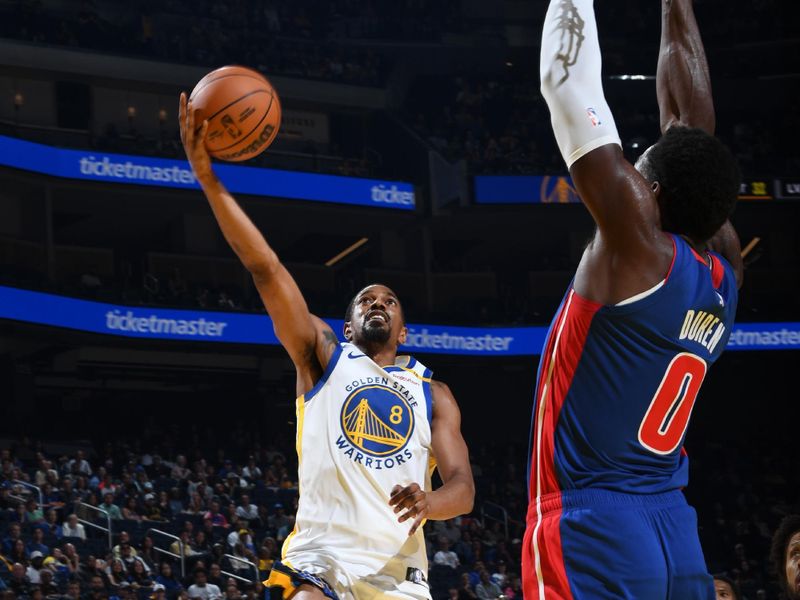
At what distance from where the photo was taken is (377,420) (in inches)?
192

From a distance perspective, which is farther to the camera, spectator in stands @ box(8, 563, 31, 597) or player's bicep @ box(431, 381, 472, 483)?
spectator in stands @ box(8, 563, 31, 597)

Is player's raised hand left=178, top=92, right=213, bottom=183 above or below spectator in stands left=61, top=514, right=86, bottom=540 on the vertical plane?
above

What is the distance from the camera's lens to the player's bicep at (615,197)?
Result: 2.65 metres

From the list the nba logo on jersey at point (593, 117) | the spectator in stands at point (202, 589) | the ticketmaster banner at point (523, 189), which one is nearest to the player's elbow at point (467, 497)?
the nba logo on jersey at point (593, 117)

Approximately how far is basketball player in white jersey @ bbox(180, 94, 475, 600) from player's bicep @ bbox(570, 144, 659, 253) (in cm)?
186

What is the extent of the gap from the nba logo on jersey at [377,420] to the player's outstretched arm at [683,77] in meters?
1.84

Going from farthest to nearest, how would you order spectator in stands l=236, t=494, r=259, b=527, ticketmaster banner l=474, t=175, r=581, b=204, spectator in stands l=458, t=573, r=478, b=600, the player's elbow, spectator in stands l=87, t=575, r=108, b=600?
ticketmaster banner l=474, t=175, r=581, b=204 → spectator in stands l=236, t=494, r=259, b=527 → spectator in stands l=458, t=573, r=478, b=600 → spectator in stands l=87, t=575, r=108, b=600 → the player's elbow

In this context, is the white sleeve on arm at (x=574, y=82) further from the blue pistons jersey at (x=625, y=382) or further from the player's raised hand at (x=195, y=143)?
the player's raised hand at (x=195, y=143)

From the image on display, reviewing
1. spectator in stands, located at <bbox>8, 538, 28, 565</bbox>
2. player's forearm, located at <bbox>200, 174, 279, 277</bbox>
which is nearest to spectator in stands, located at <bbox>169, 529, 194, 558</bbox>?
spectator in stands, located at <bbox>8, 538, 28, 565</bbox>

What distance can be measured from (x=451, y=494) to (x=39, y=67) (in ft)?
72.7

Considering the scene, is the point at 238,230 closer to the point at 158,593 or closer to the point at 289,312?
the point at 289,312

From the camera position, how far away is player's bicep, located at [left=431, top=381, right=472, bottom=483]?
16.4 ft

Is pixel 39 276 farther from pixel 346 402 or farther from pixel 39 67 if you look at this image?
pixel 346 402

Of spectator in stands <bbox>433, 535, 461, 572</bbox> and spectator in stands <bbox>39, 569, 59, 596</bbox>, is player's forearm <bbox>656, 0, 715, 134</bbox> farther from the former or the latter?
spectator in stands <bbox>433, 535, 461, 572</bbox>
